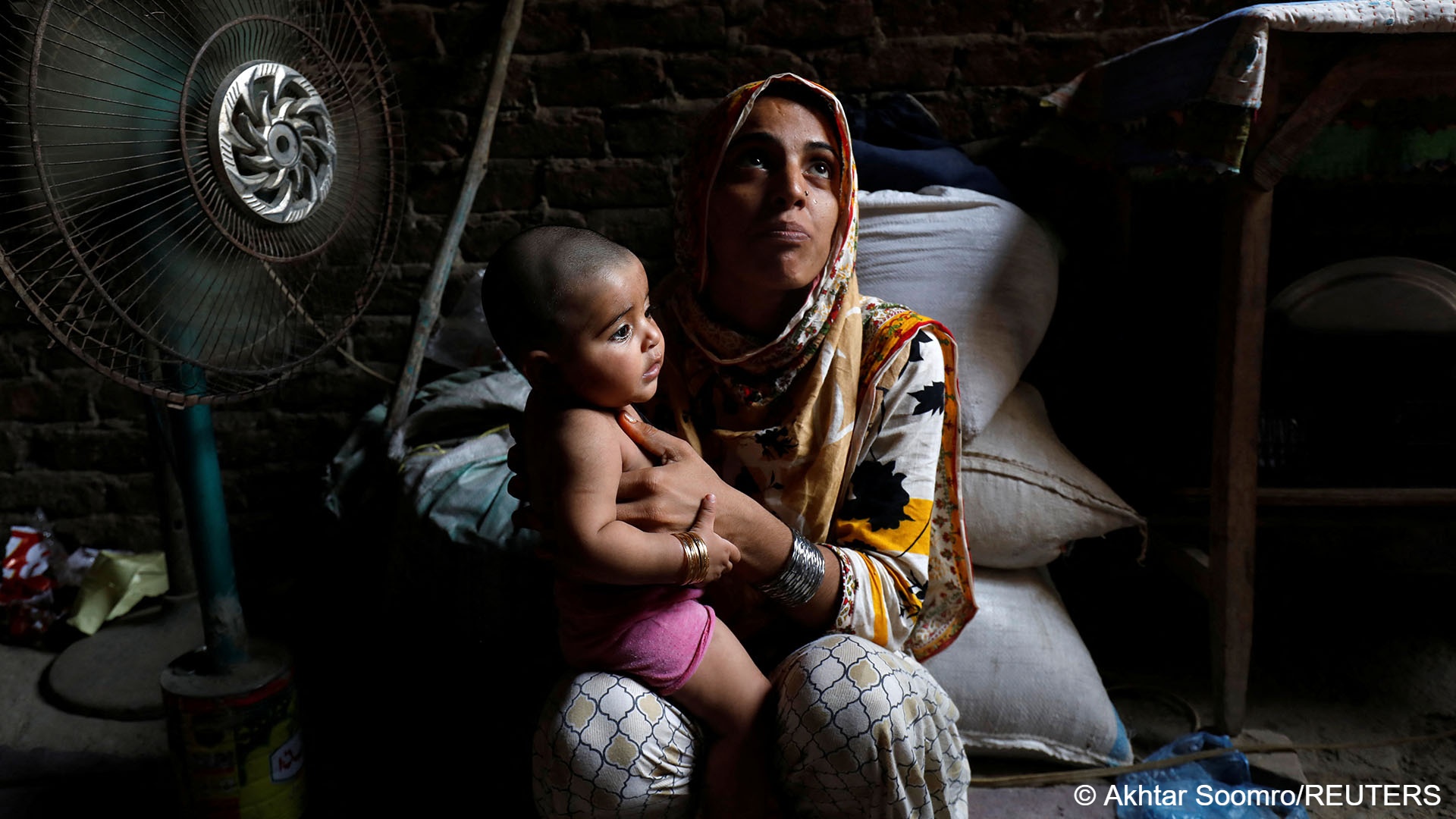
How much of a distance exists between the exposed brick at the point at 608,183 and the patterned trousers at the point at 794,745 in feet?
4.82

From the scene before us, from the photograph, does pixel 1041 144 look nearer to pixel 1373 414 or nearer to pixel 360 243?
pixel 1373 414

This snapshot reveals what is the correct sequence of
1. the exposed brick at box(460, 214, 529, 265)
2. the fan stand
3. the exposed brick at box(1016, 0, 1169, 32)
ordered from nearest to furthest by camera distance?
the fan stand → the exposed brick at box(1016, 0, 1169, 32) → the exposed brick at box(460, 214, 529, 265)

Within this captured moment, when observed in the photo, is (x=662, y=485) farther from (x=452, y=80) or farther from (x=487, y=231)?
(x=452, y=80)

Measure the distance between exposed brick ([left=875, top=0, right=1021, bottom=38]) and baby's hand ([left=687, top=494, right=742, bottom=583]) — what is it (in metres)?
1.56

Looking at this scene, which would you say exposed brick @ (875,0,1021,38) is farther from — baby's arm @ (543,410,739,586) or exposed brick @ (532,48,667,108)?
baby's arm @ (543,410,739,586)

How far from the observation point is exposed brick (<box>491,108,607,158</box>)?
7.47 ft

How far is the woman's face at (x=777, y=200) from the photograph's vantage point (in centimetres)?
121

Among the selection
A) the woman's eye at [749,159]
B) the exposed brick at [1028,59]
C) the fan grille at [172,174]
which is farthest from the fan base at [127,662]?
the exposed brick at [1028,59]

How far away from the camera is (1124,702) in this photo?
2004 millimetres

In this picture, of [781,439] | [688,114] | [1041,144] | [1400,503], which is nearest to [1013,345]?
[1041,144]

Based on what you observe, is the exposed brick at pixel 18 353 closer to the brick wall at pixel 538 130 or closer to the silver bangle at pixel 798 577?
the brick wall at pixel 538 130

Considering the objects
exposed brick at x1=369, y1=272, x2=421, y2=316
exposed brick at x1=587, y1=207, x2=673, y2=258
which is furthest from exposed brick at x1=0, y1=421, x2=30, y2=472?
exposed brick at x1=587, y1=207, x2=673, y2=258

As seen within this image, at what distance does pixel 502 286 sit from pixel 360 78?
2.74 ft

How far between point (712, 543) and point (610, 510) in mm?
132
